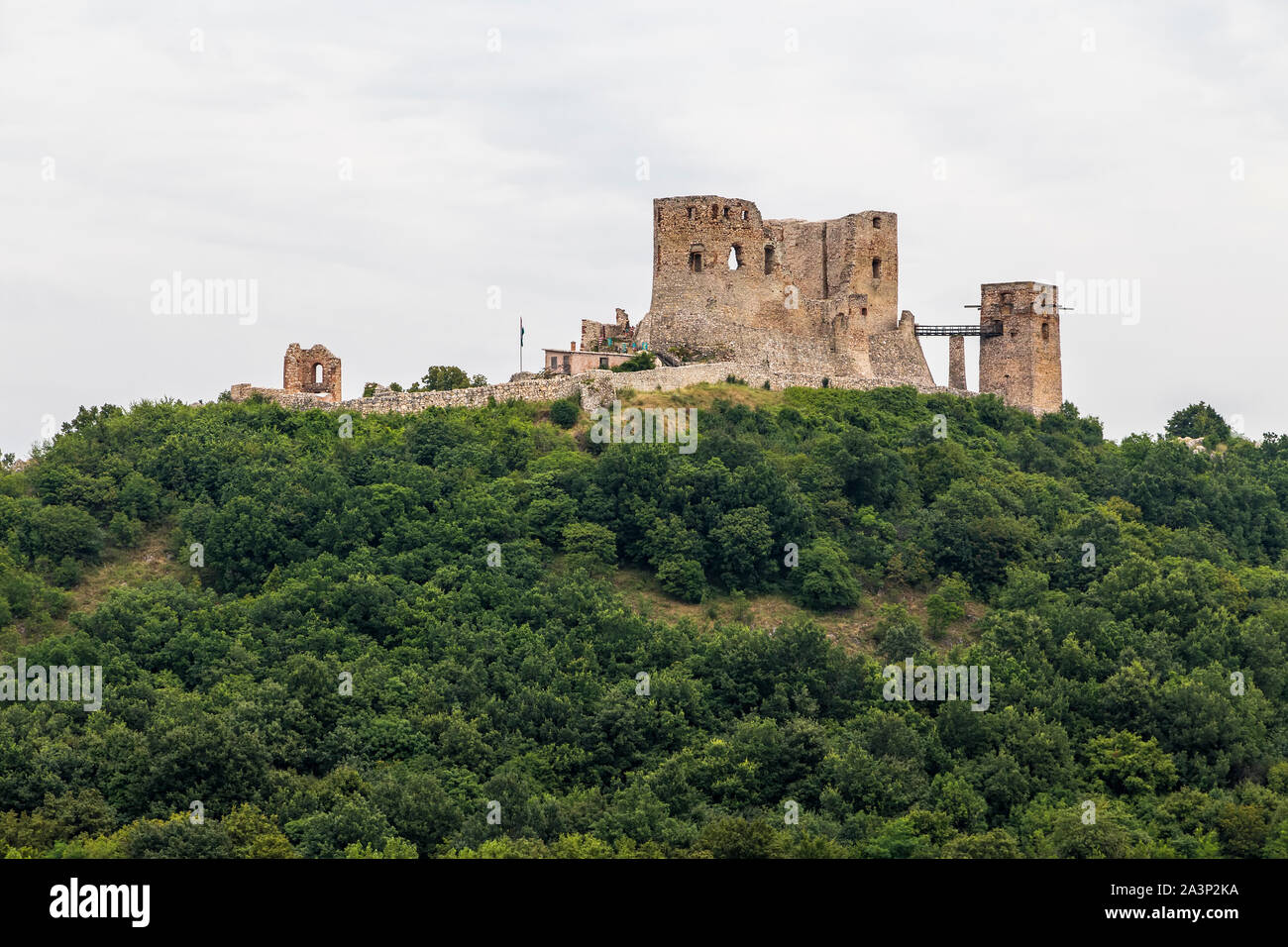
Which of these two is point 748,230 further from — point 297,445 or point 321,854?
point 321,854

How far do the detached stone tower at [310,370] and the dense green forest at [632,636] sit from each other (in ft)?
6.22

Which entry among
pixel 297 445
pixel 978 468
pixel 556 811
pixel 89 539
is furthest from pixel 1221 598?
pixel 89 539

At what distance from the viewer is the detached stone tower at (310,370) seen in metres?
67.0

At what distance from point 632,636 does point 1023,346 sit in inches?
925

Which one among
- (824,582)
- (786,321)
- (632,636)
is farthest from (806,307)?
(632,636)

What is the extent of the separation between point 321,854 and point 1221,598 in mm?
25392

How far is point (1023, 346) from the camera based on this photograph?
7344cm

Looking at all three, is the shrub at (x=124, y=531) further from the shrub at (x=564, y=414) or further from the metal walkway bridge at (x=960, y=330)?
the metal walkway bridge at (x=960, y=330)

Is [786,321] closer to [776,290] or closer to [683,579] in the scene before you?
[776,290]

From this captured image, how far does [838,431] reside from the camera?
65.8m

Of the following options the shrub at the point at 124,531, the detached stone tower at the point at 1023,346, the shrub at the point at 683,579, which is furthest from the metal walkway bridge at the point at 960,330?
the shrub at the point at 124,531

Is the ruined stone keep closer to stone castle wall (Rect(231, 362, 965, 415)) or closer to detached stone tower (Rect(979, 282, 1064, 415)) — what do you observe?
detached stone tower (Rect(979, 282, 1064, 415))
